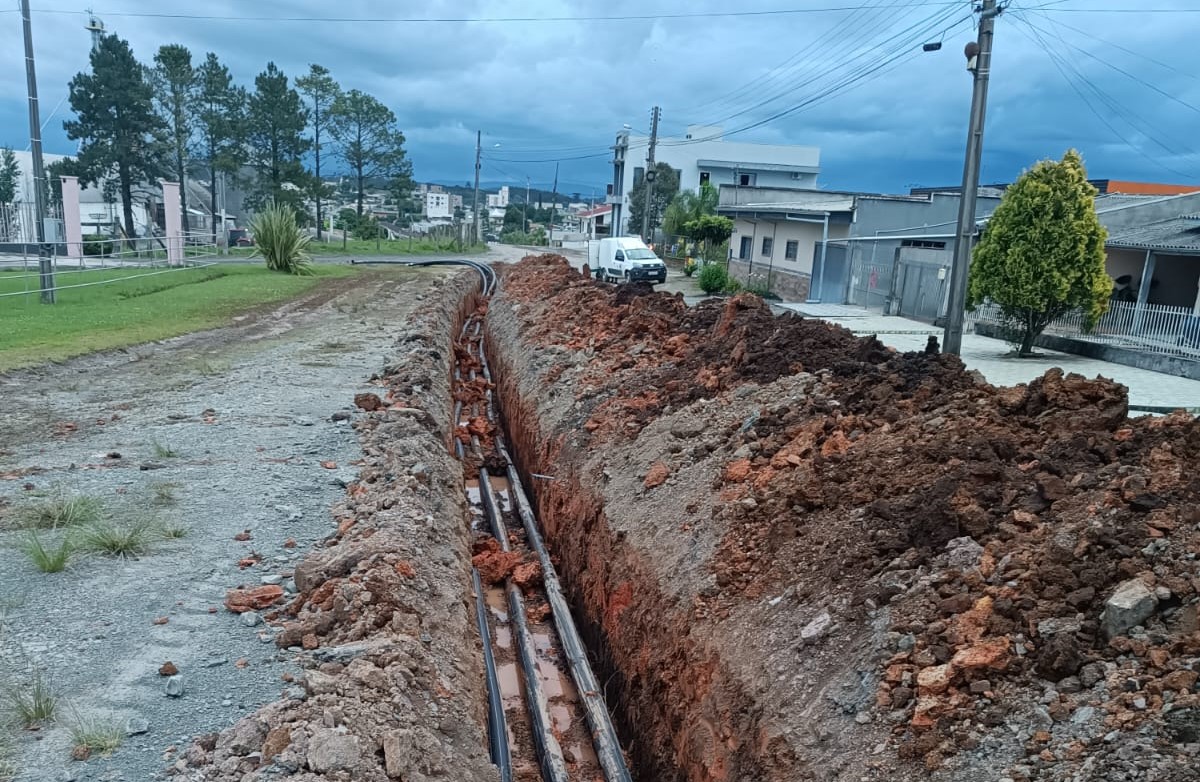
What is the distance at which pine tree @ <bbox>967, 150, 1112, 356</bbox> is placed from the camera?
1708cm

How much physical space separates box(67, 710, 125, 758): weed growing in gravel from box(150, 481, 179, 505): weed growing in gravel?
338cm

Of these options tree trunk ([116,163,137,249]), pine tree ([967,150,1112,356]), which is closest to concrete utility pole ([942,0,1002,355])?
pine tree ([967,150,1112,356])

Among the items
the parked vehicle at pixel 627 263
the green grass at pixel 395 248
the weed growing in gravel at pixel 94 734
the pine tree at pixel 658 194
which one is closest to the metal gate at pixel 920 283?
the parked vehicle at pixel 627 263

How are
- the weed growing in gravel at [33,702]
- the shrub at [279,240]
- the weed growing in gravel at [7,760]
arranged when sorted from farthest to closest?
the shrub at [279,240]
the weed growing in gravel at [33,702]
the weed growing in gravel at [7,760]

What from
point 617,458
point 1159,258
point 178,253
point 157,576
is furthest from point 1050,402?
point 178,253

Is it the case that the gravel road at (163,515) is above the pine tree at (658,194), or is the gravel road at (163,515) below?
below

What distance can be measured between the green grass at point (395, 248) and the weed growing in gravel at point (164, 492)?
3883 centimetres

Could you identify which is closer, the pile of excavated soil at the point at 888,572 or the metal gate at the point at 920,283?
the pile of excavated soil at the point at 888,572

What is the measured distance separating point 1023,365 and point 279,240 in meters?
25.0

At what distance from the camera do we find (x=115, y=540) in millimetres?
6230

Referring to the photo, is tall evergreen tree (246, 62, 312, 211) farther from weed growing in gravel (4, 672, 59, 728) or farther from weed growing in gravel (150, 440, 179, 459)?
weed growing in gravel (4, 672, 59, 728)

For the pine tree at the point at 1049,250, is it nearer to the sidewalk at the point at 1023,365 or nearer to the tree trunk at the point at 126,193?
the sidewalk at the point at 1023,365

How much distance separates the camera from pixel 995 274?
1797cm

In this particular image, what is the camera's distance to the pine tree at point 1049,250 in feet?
56.0
